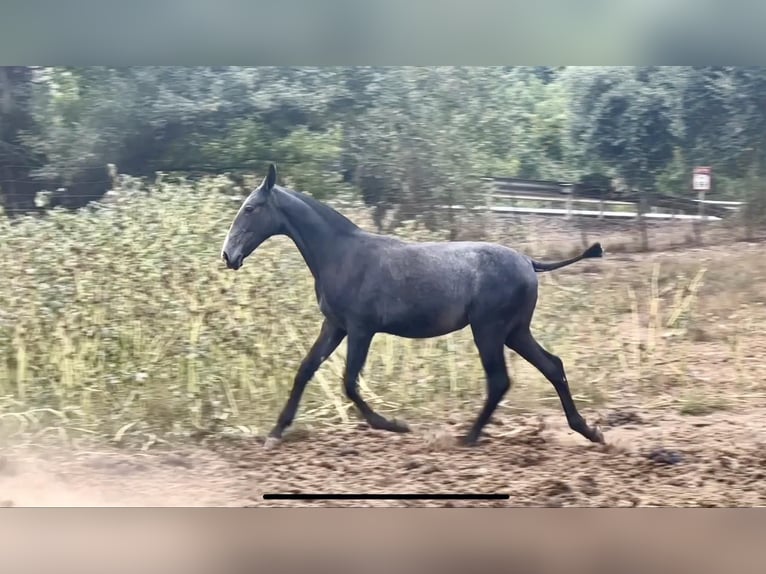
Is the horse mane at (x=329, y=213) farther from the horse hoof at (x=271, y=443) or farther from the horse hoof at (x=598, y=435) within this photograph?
the horse hoof at (x=598, y=435)

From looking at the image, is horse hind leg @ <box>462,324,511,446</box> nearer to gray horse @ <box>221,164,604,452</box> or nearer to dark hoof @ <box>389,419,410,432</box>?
gray horse @ <box>221,164,604,452</box>

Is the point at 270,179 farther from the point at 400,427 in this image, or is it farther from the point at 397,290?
the point at 400,427

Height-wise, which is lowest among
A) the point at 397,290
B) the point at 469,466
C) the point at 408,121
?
the point at 469,466

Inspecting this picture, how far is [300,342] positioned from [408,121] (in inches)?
42.2

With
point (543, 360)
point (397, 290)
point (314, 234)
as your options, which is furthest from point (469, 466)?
point (314, 234)

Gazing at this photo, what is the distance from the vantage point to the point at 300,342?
139 inches

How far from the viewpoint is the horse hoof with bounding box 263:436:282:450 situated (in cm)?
353

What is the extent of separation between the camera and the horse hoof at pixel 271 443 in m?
3.53

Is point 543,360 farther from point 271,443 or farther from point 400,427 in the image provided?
point 271,443

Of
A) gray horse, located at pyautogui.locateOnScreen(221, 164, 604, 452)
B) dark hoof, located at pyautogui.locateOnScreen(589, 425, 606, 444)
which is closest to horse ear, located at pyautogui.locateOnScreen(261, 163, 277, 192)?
gray horse, located at pyautogui.locateOnScreen(221, 164, 604, 452)

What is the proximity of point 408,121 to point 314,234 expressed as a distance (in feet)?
2.11

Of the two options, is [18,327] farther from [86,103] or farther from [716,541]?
[716,541]

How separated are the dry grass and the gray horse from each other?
0.05m

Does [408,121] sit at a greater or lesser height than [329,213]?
greater
